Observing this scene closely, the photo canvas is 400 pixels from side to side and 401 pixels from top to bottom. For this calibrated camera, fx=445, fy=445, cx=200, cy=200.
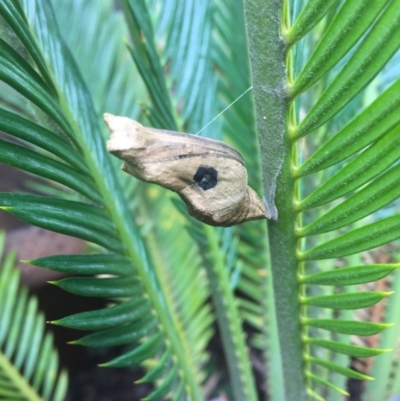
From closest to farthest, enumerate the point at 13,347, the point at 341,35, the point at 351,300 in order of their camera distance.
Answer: the point at 341,35 → the point at 351,300 → the point at 13,347

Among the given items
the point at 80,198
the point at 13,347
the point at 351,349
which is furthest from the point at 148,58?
the point at 13,347

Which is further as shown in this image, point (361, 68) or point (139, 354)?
point (139, 354)

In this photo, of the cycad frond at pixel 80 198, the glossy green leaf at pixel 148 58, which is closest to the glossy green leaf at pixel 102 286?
the cycad frond at pixel 80 198

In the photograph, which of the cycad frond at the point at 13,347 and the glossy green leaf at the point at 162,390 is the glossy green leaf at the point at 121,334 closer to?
the glossy green leaf at the point at 162,390

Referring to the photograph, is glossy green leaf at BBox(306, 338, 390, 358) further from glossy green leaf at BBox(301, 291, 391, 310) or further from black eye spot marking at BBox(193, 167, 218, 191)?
black eye spot marking at BBox(193, 167, 218, 191)

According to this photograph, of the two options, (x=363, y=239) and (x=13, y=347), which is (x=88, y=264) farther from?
(x=13, y=347)
